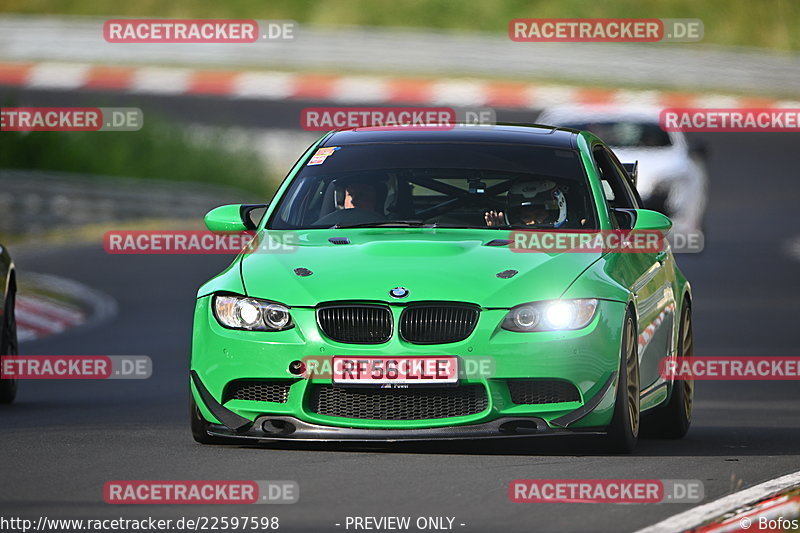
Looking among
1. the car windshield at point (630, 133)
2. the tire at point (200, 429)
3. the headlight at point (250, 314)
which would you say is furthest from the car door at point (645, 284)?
the car windshield at point (630, 133)

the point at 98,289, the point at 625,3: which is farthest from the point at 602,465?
the point at 625,3

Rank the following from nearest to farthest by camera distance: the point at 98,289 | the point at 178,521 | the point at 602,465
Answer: the point at 178,521
the point at 602,465
the point at 98,289

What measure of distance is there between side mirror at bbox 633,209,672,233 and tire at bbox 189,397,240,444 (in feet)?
7.36

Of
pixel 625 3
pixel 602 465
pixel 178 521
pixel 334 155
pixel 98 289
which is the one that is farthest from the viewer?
pixel 625 3

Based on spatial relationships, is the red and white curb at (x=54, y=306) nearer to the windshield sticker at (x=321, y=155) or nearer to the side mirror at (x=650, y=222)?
the windshield sticker at (x=321, y=155)

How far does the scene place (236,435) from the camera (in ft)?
27.8

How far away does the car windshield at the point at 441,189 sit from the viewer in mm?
9297

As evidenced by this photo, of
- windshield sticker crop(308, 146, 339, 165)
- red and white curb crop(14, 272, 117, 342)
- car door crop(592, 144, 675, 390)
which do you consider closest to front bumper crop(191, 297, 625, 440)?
car door crop(592, 144, 675, 390)

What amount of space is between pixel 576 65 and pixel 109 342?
2738 centimetres

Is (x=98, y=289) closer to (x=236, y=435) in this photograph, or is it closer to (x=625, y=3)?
(x=236, y=435)

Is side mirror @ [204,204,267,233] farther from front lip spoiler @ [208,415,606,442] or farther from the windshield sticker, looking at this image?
front lip spoiler @ [208,415,606,442]

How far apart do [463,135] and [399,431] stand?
223cm

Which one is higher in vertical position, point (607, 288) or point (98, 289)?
point (607, 288)

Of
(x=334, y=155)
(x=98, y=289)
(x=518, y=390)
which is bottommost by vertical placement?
(x=98, y=289)
